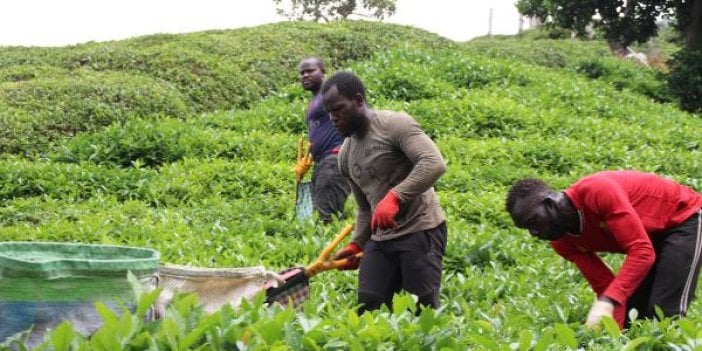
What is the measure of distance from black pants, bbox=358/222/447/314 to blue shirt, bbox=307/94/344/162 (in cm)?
287

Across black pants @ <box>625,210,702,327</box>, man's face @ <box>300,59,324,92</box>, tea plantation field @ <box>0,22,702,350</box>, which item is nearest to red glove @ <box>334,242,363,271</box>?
tea plantation field @ <box>0,22,702,350</box>

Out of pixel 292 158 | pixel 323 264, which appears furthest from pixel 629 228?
pixel 292 158

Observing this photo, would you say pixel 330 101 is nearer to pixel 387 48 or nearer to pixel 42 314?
pixel 42 314

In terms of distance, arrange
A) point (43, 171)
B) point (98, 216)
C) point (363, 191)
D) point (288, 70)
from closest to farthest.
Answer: point (363, 191)
point (98, 216)
point (43, 171)
point (288, 70)

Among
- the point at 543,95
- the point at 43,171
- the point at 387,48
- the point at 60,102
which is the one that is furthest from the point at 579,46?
the point at 43,171

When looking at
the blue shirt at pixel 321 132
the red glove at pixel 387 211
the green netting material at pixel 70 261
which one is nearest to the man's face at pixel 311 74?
the blue shirt at pixel 321 132

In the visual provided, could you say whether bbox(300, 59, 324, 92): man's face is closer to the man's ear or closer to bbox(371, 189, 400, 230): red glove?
the man's ear

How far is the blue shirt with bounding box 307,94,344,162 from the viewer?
7621 millimetres

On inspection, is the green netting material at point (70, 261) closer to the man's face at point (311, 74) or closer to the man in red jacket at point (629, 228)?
the man in red jacket at point (629, 228)

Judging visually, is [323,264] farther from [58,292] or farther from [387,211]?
[58,292]

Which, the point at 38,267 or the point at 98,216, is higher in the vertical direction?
the point at 38,267

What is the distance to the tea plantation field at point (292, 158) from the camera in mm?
3426

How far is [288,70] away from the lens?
17.2m

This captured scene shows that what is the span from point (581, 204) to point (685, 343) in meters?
0.87
